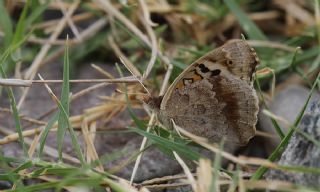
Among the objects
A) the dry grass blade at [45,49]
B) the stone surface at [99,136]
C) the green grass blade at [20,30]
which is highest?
the green grass blade at [20,30]

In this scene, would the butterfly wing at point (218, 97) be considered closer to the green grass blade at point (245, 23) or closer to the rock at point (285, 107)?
the rock at point (285, 107)

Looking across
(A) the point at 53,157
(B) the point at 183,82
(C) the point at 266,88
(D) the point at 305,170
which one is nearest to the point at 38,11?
(A) the point at 53,157

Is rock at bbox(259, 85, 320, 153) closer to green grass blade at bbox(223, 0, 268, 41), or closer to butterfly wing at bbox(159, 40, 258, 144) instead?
green grass blade at bbox(223, 0, 268, 41)

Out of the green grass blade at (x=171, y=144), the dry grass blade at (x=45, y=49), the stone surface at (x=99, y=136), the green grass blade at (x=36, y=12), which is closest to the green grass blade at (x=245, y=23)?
the stone surface at (x=99, y=136)

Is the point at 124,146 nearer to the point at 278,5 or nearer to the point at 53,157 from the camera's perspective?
the point at 53,157

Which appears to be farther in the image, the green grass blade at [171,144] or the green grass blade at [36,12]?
the green grass blade at [36,12]

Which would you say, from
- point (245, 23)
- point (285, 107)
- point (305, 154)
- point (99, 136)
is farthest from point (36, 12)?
point (305, 154)
